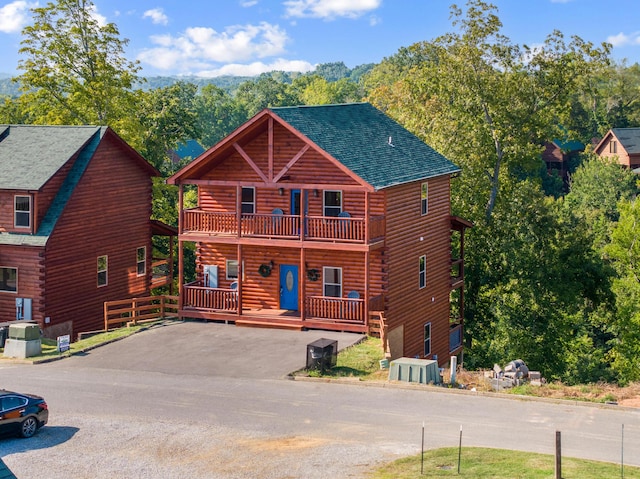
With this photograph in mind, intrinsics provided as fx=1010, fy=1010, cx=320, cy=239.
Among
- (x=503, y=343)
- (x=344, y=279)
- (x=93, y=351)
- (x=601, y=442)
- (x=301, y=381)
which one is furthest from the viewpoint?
(x=503, y=343)

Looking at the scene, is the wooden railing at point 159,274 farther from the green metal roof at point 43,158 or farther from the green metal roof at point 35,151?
the green metal roof at point 35,151

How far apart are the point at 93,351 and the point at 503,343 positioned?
869 inches

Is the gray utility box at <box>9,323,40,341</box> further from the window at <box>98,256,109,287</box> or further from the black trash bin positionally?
the window at <box>98,256,109,287</box>

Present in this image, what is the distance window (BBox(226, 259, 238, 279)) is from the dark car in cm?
1684

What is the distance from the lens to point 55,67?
58656 mm

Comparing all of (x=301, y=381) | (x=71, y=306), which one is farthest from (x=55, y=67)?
(x=301, y=381)

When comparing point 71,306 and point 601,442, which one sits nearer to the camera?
point 601,442

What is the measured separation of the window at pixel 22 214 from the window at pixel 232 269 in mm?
8341

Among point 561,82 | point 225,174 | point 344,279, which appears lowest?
point 344,279

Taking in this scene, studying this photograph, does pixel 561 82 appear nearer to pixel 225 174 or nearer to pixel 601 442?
pixel 225 174

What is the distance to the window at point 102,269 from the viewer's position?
45062 millimetres

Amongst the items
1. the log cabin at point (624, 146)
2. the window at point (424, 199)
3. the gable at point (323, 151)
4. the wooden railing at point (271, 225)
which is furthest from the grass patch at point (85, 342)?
the log cabin at point (624, 146)

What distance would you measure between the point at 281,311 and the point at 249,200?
4.88 metres

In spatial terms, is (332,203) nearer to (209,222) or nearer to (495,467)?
(209,222)
